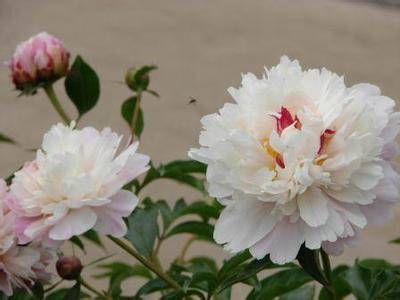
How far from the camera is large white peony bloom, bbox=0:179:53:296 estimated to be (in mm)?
540

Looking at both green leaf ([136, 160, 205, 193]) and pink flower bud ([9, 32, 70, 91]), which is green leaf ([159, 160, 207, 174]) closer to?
green leaf ([136, 160, 205, 193])

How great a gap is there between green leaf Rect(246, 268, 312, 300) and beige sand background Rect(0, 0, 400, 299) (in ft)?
4.81

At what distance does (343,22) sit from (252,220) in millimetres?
2609

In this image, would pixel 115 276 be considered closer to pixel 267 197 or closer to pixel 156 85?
pixel 267 197

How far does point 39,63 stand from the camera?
0.81 meters

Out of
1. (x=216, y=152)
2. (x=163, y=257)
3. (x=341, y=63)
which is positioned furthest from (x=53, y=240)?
(x=341, y=63)

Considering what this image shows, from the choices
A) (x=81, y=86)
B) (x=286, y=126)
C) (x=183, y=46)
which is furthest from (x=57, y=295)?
(x=183, y=46)

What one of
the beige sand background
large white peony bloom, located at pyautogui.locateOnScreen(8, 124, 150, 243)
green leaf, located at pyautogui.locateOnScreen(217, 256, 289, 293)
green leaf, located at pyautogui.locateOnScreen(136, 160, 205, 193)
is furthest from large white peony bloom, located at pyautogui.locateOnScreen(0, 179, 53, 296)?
the beige sand background

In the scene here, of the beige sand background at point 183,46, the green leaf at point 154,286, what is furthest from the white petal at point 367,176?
the beige sand background at point 183,46

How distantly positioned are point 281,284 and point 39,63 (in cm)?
30

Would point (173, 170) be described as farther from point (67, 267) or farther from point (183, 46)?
point (183, 46)

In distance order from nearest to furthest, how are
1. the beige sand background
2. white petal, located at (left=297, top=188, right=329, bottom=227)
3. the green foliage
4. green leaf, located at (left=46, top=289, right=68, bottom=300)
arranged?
1. white petal, located at (left=297, top=188, right=329, bottom=227)
2. the green foliage
3. green leaf, located at (left=46, top=289, right=68, bottom=300)
4. the beige sand background

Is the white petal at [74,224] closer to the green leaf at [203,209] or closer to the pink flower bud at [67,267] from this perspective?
the pink flower bud at [67,267]

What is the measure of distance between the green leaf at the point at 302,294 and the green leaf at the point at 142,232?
0.12 metres
